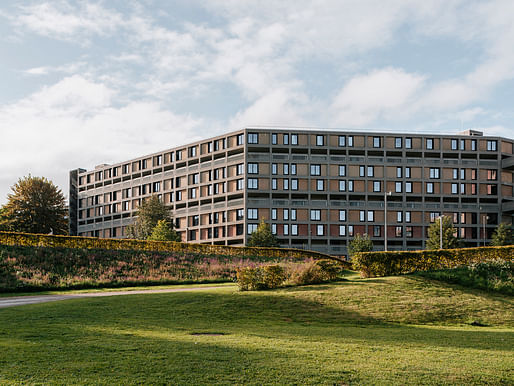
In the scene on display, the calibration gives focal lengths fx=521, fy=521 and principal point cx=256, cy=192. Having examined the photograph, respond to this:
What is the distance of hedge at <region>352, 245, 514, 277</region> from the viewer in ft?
87.5

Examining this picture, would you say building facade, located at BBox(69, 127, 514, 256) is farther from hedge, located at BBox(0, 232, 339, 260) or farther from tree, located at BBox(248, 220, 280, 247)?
hedge, located at BBox(0, 232, 339, 260)

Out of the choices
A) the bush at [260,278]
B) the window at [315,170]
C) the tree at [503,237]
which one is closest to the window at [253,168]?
the window at [315,170]

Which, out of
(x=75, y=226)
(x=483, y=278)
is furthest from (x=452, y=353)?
(x=75, y=226)

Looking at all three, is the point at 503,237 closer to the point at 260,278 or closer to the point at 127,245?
the point at 127,245

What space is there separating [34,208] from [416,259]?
197ft

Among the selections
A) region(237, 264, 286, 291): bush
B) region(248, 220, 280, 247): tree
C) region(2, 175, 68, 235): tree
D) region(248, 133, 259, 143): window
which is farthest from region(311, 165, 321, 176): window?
region(237, 264, 286, 291): bush

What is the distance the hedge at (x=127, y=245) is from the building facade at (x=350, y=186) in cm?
3113

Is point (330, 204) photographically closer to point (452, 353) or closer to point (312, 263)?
point (312, 263)

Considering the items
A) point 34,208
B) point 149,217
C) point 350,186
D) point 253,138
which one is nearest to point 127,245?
point 149,217

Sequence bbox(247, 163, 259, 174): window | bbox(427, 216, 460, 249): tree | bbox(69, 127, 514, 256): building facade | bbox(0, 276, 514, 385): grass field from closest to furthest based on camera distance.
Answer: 1. bbox(0, 276, 514, 385): grass field
2. bbox(427, 216, 460, 249): tree
3. bbox(69, 127, 514, 256): building facade
4. bbox(247, 163, 259, 174): window

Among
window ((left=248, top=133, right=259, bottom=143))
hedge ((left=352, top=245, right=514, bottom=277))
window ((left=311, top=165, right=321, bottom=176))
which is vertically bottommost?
hedge ((left=352, top=245, right=514, bottom=277))

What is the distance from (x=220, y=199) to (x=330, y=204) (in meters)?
18.5

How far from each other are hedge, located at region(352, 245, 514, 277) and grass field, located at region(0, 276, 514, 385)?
424 centimetres

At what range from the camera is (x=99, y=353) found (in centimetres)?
932
